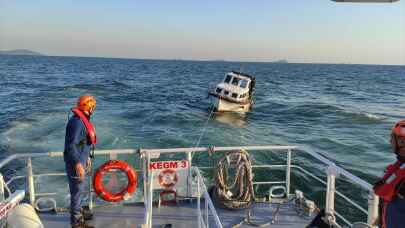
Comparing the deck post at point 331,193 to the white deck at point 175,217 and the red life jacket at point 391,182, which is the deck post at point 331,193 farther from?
the red life jacket at point 391,182

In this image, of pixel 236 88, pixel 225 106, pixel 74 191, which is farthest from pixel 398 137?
pixel 236 88

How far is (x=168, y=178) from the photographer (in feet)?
17.6

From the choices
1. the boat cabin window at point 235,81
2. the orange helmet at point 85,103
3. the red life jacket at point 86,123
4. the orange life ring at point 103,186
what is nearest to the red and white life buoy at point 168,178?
the orange life ring at point 103,186

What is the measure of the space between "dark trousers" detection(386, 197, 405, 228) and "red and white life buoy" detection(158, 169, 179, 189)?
3187 mm

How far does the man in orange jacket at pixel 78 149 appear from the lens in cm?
421

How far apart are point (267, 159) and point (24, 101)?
67.8 feet

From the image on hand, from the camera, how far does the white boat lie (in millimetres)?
28375

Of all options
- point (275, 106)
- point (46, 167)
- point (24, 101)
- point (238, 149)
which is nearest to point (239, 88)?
point (275, 106)

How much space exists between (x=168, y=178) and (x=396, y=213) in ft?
10.9

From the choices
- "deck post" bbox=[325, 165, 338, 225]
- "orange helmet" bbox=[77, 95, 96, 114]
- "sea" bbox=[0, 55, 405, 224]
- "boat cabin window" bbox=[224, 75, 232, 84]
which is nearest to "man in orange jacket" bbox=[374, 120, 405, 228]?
"deck post" bbox=[325, 165, 338, 225]

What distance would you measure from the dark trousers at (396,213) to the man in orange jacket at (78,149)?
324cm

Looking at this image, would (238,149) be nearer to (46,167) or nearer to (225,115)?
(46,167)

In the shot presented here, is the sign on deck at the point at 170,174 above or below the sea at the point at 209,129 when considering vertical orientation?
above

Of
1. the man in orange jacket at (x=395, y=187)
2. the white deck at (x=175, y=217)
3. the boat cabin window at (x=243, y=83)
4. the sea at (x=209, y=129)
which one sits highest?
the man in orange jacket at (x=395, y=187)
